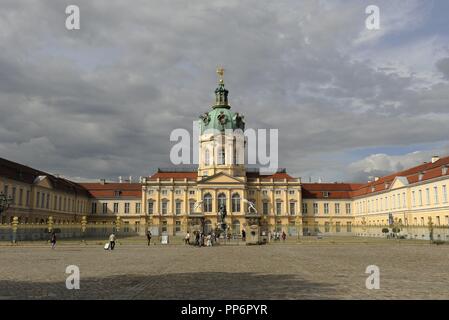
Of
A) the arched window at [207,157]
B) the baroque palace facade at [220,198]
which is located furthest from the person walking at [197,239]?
the arched window at [207,157]

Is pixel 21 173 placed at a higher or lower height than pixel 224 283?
higher

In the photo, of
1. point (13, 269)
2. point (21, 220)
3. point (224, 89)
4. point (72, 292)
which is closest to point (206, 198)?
Result: point (224, 89)

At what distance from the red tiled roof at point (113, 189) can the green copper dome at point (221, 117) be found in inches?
750

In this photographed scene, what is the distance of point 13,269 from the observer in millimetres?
19203

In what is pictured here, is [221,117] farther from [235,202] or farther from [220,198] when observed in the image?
[235,202]

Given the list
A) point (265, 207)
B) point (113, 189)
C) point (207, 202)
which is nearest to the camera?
point (207, 202)

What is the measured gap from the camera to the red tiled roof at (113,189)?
98.5m

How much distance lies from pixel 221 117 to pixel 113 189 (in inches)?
1109

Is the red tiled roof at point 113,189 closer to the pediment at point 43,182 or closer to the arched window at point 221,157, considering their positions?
the arched window at point 221,157

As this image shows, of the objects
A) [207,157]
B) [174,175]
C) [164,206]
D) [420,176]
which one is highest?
[207,157]

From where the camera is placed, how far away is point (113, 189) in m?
99.7

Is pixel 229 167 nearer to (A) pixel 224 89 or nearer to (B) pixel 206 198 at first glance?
(B) pixel 206 198

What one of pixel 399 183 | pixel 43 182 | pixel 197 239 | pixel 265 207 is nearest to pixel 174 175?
pixel 265 207

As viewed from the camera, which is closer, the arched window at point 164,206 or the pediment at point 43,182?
the pediment at point 43,182
